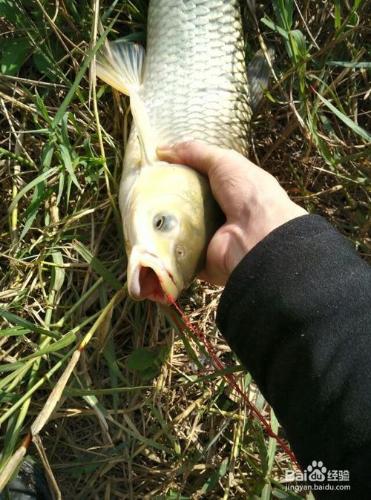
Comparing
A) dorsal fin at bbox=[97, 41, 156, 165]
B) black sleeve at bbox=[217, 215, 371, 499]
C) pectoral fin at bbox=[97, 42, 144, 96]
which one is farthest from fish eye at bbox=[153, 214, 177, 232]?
pectoral fin at bbox=[97, 42, 144, 96]

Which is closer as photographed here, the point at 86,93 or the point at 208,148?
the point at 208,148

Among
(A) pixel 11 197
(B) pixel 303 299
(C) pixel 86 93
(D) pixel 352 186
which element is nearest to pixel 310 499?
(B) pixel 303 299

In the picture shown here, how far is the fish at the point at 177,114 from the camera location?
184 centimetres

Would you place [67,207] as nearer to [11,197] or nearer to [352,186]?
[11,197]

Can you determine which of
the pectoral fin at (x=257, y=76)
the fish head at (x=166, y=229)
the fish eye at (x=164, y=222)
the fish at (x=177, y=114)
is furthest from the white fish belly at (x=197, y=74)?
the fish eye at (x=164, y=222)

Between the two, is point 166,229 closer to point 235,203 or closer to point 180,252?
point 180,252

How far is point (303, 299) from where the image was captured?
164 centimetres

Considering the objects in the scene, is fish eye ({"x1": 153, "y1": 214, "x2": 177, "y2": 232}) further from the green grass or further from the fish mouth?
the green grass

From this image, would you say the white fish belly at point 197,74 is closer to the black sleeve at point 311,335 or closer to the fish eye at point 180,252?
the fish eye at point 180,252

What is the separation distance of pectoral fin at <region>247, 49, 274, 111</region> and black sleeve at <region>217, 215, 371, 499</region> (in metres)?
0.89

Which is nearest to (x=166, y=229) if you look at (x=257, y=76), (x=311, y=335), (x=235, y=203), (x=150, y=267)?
(x=150, y=267)

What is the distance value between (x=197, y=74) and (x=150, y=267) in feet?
2.85

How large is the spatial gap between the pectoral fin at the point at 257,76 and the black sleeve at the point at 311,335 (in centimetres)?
89

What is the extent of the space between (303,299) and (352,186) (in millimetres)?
1179
